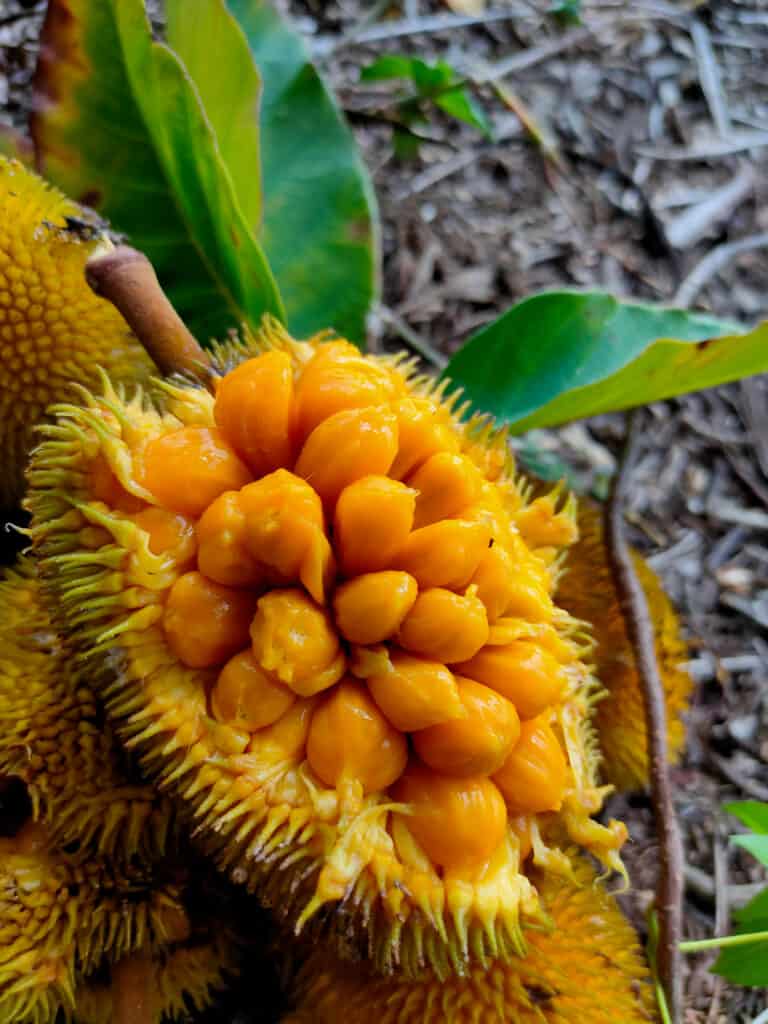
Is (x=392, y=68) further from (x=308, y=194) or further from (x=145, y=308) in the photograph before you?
(x=145, y=308)

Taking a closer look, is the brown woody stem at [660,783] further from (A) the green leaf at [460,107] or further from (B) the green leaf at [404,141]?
(B) the green leaf at [404,141]

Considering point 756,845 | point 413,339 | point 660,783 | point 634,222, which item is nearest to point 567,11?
point 634,222

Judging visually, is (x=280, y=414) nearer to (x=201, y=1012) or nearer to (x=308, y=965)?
(x=308, y=965)

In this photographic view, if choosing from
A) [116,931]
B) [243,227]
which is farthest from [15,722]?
[243,227]

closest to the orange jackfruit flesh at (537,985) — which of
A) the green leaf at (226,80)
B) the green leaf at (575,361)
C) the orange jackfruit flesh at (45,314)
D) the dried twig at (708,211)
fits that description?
the green leaf at (575,361)

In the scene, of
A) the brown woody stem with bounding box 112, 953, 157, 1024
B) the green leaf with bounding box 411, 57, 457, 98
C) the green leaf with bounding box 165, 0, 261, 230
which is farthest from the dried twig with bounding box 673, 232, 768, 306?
the brown woody stem with bounding box 112, 953, 157, 1024

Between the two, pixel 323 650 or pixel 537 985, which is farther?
pixel 537 985
